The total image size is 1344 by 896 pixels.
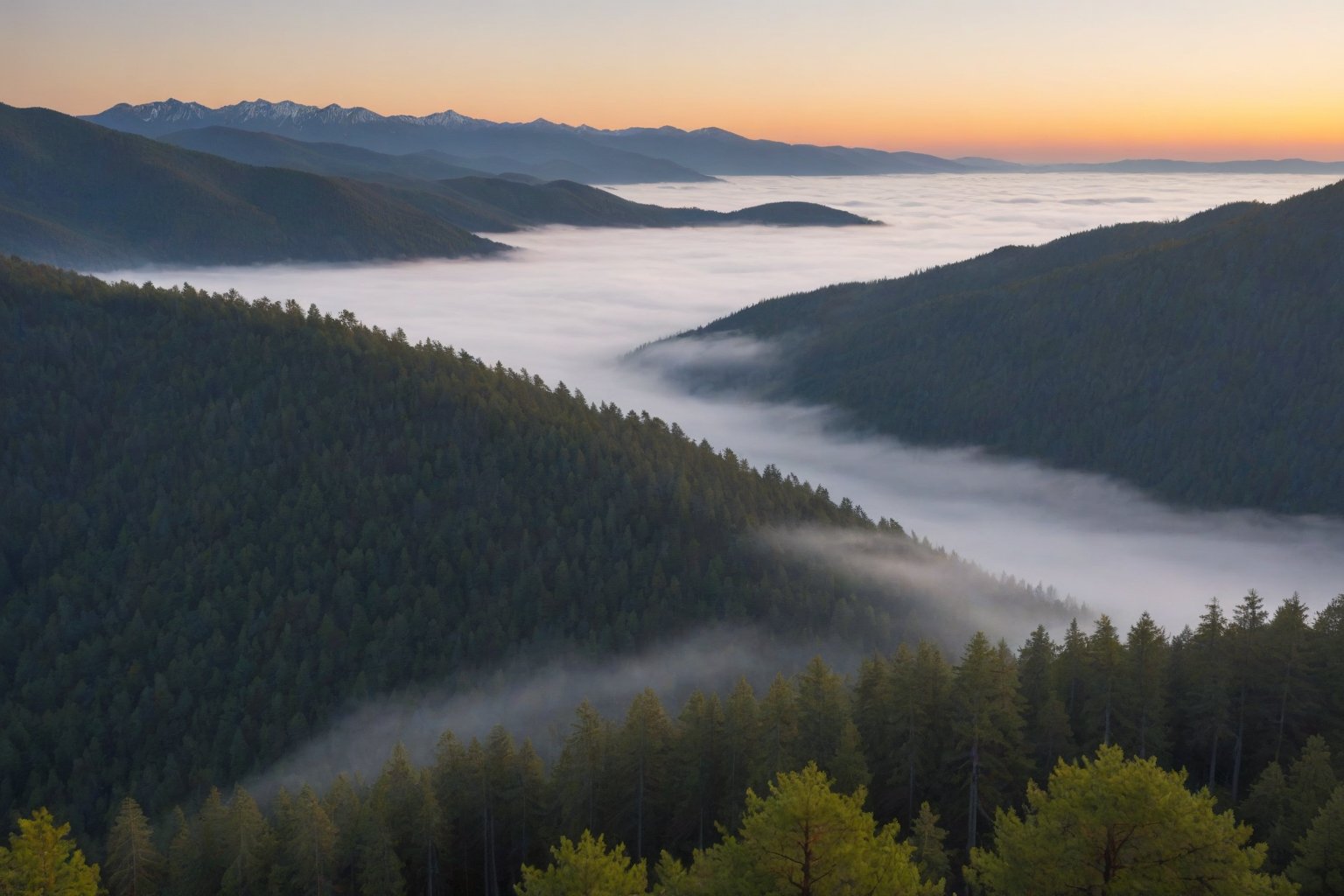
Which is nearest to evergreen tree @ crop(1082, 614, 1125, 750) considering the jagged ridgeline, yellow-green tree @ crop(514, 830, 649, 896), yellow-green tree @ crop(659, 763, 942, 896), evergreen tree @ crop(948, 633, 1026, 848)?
evergreen tree @ crop(948, 633, 1026, 848)

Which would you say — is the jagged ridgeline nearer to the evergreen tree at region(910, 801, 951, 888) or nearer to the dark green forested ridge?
the dark green forested ridge

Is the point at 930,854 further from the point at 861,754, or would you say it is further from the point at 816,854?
the point at 816,854

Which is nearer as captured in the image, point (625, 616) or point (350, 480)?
point (625, 616)

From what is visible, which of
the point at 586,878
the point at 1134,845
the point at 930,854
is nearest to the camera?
the point at 1134,845

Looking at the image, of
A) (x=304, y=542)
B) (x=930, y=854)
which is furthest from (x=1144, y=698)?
(x=304, y=542)

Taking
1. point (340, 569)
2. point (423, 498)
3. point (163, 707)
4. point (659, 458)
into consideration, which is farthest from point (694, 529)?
point (163, 707)

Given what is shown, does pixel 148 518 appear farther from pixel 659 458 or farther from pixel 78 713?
pixel 659 458

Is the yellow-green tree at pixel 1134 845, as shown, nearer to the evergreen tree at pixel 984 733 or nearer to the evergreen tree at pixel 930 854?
the evergreen tree at pixel 930 854
